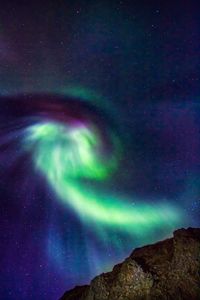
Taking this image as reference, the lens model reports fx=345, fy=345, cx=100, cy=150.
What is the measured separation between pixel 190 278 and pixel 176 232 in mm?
3348

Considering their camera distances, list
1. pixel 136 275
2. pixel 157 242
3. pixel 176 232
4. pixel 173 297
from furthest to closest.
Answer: pixel 157 242 → pixel 176 232 → pixel 136 275 → pixel 173 297

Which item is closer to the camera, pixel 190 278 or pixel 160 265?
pixel 190 278

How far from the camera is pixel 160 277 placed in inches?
784

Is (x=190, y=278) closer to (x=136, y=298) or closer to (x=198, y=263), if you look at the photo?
(x=198, y=263)

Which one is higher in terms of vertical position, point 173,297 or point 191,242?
point 191,242

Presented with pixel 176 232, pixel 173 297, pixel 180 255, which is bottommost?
pixel 173 297

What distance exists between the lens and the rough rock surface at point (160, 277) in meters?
19.0

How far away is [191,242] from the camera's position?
20219 millimetres

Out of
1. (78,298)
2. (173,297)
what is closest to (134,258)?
(173,297)

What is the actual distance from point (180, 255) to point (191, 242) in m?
1.00

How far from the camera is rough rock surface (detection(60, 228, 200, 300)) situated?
62.5 feet

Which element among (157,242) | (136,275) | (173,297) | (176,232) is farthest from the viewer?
(157,242)

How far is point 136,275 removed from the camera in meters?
20.0

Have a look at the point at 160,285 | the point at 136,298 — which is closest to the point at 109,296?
the point at 136,298
